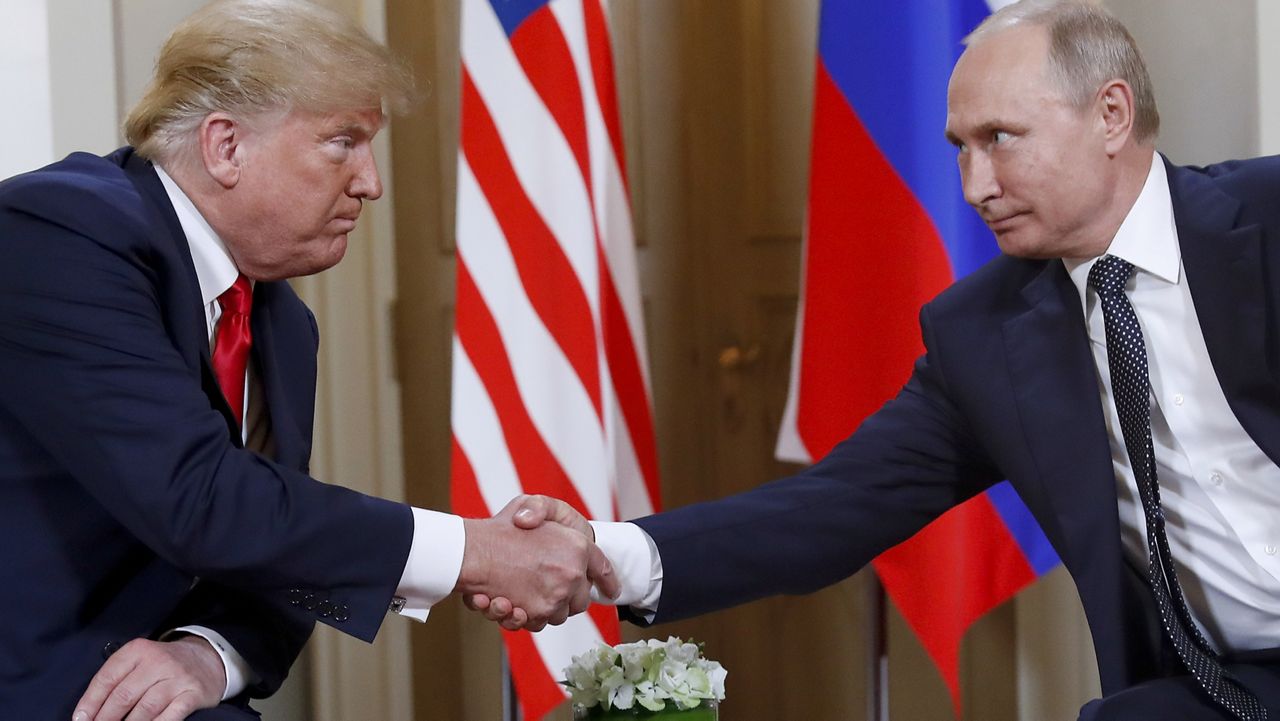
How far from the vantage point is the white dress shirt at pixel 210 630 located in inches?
67.8

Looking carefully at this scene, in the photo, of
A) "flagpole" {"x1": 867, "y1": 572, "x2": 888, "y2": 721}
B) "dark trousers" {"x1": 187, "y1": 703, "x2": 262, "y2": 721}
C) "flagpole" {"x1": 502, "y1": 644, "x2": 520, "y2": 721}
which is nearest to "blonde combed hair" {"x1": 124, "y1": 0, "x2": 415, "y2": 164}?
"dark trousers" {"x1": 187, "y1": 703, "x2": 262, "y2": 721}

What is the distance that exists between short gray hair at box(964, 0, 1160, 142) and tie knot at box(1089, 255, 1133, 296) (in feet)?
0.57

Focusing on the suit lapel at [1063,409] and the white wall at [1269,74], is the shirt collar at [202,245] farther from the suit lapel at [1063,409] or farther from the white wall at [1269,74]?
the white wall at [1269,74]

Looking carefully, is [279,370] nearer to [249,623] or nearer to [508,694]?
[249,623]

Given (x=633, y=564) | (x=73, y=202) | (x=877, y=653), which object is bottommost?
(x=877, y=653)

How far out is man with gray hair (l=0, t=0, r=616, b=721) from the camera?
1.56m

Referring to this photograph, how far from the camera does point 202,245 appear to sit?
1762mm

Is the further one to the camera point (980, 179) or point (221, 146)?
point (980, 179)

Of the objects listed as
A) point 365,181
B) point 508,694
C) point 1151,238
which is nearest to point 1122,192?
point 1151,238

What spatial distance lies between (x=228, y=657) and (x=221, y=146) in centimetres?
65

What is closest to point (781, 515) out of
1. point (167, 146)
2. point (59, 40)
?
point (167, 146)

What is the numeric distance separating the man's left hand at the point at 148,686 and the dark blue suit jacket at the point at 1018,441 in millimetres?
674

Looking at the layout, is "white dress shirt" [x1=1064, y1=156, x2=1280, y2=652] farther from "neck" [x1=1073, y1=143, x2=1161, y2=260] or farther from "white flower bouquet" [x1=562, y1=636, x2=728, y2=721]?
"white flower bouquet" [x1=562, y1=636, x2=728, y2=721]

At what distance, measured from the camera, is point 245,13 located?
1784mm
